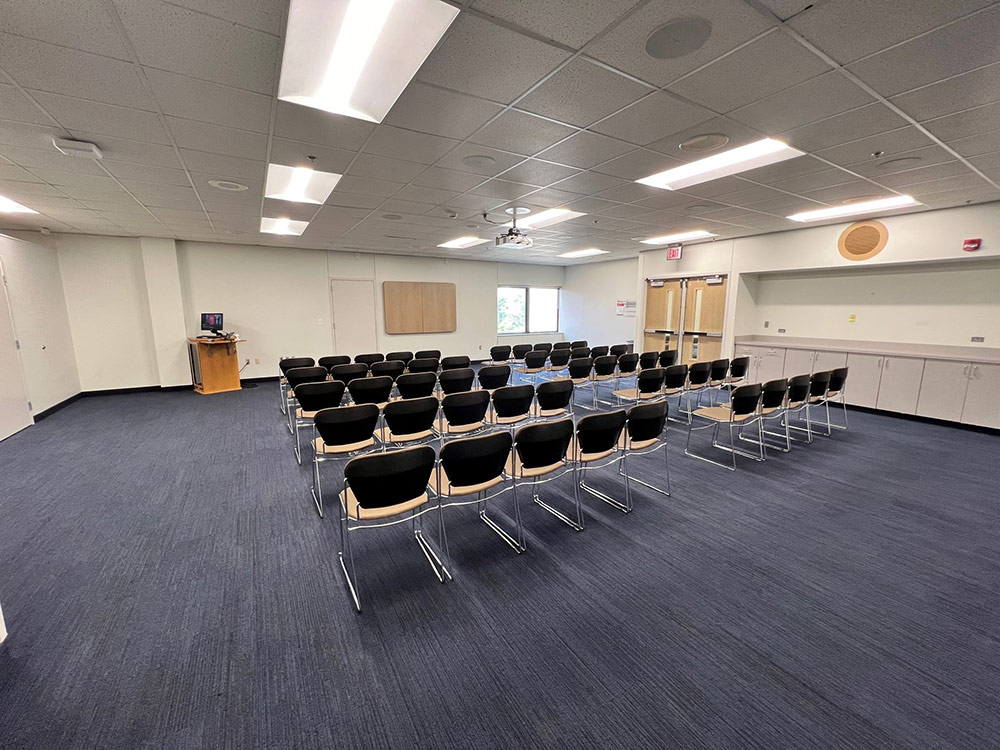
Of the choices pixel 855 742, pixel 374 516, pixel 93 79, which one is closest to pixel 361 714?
pixel 374 516

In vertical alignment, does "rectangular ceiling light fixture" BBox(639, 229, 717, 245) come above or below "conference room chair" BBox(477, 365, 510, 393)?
above

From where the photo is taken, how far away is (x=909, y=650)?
2.02 meters

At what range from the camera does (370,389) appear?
4539mm

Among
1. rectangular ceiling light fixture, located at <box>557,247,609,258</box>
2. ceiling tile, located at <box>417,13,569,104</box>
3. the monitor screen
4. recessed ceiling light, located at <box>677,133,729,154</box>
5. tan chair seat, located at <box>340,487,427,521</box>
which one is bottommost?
tan chair seat, located at <box>340,487,427,521</box>

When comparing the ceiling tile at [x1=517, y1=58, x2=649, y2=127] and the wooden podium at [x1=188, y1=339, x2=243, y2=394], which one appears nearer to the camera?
the ceiling tile at [x1=517, y1=58, x2=649, y2=127]

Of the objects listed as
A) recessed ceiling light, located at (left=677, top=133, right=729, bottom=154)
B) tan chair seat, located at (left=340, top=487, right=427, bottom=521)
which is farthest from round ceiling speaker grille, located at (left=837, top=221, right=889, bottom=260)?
tan chair seat, located at (left=340, top=487, right=427, bottom=521)

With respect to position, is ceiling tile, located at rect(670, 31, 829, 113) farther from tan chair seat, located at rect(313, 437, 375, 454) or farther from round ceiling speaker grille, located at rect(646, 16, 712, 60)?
tan chair seat, located at rect(313, 437, 375, 454)

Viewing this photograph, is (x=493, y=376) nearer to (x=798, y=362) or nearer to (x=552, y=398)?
(x=552, y=398)

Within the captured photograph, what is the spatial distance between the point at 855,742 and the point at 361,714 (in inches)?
79.2

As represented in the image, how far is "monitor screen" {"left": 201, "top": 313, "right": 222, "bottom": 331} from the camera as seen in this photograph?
7.81 meters

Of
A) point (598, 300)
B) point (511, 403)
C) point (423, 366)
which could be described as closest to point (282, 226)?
point (423, 366)

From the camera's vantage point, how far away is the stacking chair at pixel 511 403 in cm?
408

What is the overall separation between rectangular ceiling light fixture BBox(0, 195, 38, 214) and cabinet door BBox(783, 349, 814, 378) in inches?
458

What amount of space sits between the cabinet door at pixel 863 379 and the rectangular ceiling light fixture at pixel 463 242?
266 inches
